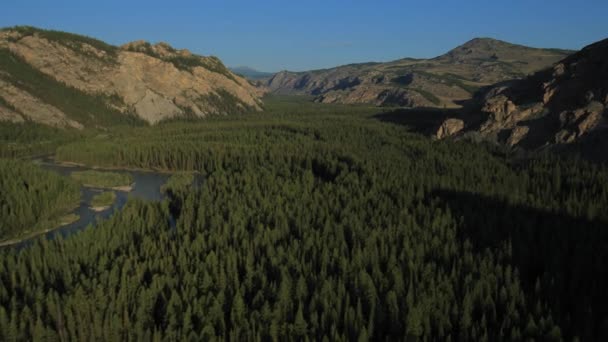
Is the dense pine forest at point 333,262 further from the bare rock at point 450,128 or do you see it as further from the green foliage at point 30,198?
the bare rock at point 450,128

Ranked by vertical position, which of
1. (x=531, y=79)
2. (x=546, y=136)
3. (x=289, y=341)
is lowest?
(x=289, y=341)

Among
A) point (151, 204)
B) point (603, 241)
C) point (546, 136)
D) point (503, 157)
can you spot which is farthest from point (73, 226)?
point (546, 136)

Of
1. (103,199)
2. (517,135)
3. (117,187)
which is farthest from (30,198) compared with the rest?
(517,135)

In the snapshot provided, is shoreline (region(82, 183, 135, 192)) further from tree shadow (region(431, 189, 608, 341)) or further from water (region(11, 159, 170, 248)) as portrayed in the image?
tree shadow (region(431, 189, 608, 341))

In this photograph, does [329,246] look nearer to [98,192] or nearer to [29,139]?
[98,192]

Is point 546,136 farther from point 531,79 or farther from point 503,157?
point 531,79

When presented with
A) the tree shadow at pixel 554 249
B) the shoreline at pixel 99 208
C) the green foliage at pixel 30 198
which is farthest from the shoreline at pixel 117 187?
the tree shadow at pixel 554 249
